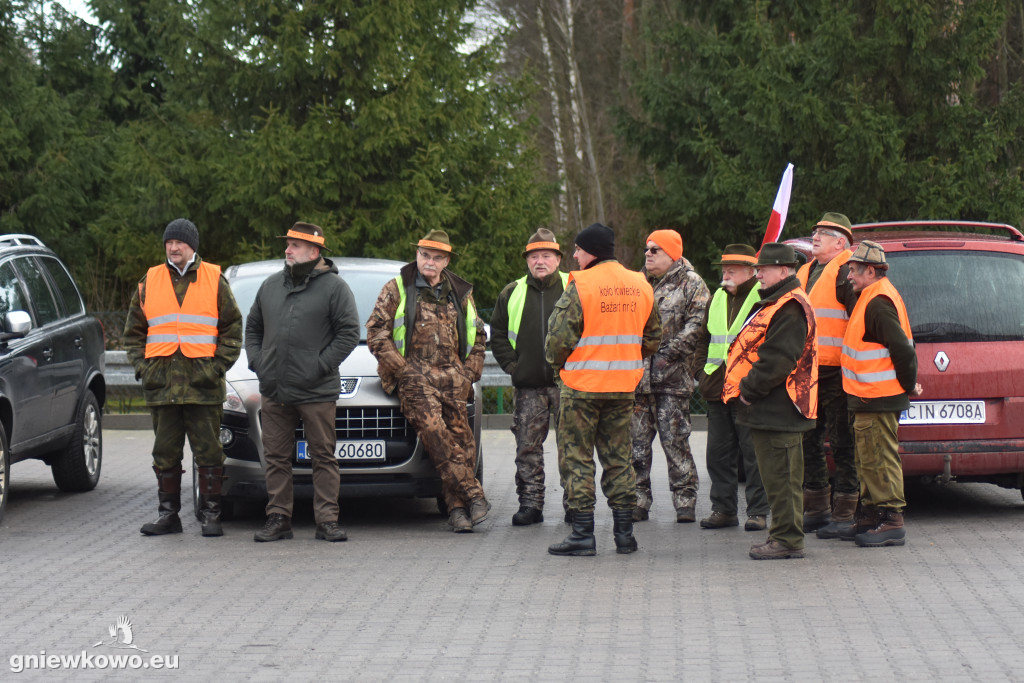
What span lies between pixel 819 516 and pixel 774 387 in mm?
1391

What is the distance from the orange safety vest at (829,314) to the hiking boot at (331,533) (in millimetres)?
3209

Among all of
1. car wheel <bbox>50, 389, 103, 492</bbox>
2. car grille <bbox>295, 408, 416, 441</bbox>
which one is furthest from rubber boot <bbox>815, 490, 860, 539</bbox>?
car wheel <bbox>50, 389, 103, 492</bbox>

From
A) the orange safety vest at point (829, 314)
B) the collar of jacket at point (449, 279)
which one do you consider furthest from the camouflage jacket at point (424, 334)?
the orange safety vest at point (829, 314)

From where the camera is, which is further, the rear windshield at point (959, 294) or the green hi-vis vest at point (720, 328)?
the green hi-vis vest at point (720, 328)

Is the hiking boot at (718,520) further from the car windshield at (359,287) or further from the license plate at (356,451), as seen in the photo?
the car windshield at (359,287)

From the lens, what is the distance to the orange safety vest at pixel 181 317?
8773mm

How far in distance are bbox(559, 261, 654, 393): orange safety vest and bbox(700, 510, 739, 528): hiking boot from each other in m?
1.52

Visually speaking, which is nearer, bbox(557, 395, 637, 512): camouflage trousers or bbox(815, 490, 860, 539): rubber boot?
bbox(557, 395, 637, 512): camouflage trousers

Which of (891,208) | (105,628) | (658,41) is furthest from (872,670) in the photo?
(658,41)

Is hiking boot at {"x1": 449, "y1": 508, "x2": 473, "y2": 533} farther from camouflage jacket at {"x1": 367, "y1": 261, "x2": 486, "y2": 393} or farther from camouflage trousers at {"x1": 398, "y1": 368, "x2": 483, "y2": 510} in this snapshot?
camouflage jacket at {"x1": 367, "y1": 261, "x2": 486, "y2": 393}

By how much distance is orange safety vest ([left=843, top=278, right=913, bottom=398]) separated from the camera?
8.16 meters

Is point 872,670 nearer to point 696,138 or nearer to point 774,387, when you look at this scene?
point 774,387

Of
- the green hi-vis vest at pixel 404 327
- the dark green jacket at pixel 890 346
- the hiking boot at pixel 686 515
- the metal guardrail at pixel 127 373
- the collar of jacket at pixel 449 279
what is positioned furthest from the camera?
the metal guardrail at pixel 127 373

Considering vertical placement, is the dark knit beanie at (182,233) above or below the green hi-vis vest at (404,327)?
above
